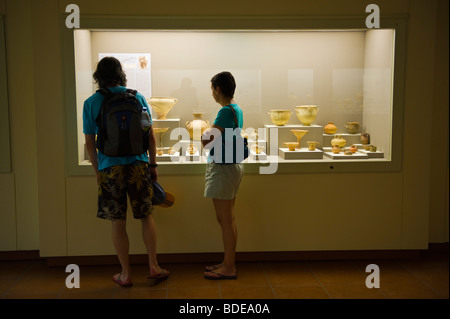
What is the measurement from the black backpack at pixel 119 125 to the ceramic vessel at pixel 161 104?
85 centimetres

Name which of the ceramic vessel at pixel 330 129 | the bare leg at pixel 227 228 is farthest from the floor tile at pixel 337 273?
the ceramic vessel at pixel 330 129

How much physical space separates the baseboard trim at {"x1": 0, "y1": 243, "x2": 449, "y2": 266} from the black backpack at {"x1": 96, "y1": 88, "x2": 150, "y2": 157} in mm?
1168

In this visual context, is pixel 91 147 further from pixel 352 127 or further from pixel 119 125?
pixel 352 127

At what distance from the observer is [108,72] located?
3205 millimetres

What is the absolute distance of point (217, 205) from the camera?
136 inches

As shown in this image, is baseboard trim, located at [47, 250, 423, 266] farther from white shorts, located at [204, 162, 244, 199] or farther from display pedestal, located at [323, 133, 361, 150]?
display pedestal, located at [323, 133, 361, 150]

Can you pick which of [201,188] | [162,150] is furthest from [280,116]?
[162,150]

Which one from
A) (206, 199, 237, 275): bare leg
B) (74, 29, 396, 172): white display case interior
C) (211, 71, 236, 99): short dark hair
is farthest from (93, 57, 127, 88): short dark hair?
(206, 199, 237, 275): bare leg

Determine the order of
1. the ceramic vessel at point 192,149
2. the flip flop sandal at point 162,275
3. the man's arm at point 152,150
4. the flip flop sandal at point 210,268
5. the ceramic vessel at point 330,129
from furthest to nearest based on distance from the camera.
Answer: the ceramic vessel at point 330,129
the ceramic vessel at point 192,149
the flip flop sandal at point 210,268
the flip flop sandal at point 162,275
the man's arm at point 152,150

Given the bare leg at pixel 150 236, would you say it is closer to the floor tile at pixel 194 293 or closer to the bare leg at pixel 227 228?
the floor tile at pixel 194 293

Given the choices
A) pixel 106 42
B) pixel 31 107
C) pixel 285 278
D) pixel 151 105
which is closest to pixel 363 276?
pixel 285 278

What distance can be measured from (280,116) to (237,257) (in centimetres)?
128

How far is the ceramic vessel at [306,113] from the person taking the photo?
419cm
